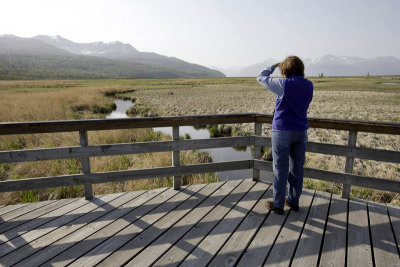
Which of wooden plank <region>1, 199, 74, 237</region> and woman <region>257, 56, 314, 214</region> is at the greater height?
woman <region>257, 56, 314, 214</region>

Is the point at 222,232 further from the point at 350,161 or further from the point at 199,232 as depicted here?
the point at 350,161

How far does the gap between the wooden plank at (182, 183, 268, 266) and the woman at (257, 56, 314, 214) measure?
38 centimetres

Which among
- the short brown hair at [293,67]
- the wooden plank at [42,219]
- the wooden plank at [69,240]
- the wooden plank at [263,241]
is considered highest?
the short brown hair at [293,67]

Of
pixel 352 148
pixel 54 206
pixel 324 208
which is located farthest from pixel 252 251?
pixel 54 206

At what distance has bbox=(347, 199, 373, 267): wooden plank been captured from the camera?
2544 millimetres

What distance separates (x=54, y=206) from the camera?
3.72m

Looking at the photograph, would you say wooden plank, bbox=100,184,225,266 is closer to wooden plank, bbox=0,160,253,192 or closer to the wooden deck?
the wooden deck

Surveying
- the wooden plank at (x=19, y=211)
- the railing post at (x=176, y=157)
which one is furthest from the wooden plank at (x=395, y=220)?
the wooden plank at (x=19, y=211)

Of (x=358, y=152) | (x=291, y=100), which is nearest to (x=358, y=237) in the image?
(x=358, y=152)

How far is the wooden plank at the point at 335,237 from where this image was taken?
254 cm

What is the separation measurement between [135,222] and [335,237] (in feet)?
7.60

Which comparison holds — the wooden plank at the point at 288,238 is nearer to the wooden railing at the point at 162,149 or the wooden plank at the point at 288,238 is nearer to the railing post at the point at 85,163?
the wooden railing at the point at 162,149

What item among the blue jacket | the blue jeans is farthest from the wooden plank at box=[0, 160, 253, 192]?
the blue jacket

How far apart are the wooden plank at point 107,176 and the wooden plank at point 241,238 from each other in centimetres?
86
